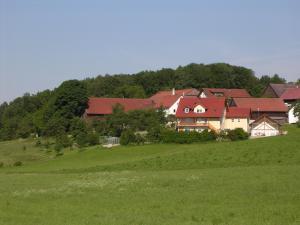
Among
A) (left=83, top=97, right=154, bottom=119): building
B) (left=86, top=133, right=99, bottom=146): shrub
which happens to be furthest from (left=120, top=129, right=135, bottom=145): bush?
(left=83, top=97, right=154, bottom=119): building

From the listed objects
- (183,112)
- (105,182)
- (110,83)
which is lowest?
(105,182)

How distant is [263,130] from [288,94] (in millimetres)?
34779

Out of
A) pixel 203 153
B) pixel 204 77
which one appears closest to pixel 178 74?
pixel 204 77

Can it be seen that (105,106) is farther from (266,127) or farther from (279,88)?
(279,88)

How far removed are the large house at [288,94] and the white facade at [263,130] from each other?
728 inches

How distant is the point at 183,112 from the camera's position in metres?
88.0

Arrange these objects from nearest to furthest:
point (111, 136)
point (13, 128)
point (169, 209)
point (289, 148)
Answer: point (169, 209), point (289, 148), point (111, 136), point (13, 128)

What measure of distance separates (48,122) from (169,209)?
8117 centimetres

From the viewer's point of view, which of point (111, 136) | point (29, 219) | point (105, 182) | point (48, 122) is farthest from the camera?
point (48, 122)

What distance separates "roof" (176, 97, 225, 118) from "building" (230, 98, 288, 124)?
45.4 ft

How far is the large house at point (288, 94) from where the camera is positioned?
322 feet

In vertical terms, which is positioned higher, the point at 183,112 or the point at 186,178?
the point at 183,112

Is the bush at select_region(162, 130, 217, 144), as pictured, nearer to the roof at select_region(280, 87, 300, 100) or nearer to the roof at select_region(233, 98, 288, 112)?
the roof at select_region(233, 98, 288, 112)

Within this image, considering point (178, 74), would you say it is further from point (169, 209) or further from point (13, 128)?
point (169, 209)
